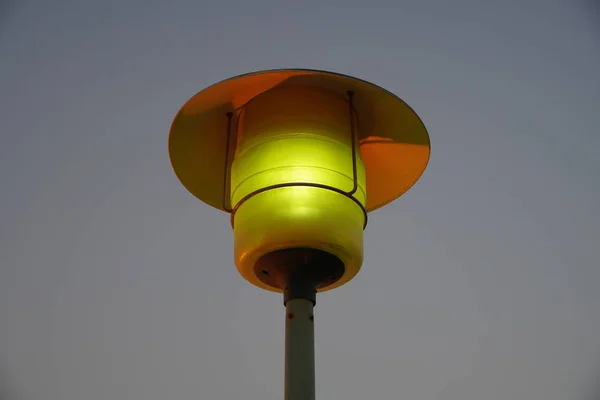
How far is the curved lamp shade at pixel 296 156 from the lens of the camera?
10.8 ft

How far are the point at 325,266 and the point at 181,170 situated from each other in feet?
3.49

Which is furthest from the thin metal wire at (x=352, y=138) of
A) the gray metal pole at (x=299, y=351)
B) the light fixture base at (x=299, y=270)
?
the gray metal pole at (x=299, y=351)

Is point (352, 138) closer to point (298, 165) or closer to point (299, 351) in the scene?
point (298, 165)

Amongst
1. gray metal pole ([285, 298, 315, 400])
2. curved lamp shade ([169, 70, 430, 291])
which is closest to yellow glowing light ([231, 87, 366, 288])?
curved lamp shade ([169, 70, 430, 291])

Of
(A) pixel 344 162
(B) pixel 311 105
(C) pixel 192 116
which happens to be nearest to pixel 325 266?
(A) pixel 344 162

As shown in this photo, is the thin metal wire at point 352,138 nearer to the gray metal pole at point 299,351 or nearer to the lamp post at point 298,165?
the lamp post at point 298,165

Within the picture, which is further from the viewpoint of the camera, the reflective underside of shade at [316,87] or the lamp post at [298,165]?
the reflective underside of shade at [316,87]

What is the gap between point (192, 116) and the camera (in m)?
3.84

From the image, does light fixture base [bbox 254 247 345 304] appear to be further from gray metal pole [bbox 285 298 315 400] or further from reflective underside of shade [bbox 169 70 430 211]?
reflective underside of shade [bbox 169 70 430 211]

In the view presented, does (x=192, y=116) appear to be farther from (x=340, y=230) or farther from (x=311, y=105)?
(x=340, y=230)

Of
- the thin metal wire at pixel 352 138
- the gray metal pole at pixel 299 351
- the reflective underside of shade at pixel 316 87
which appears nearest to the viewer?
the gray metal pole at pixel 299 351

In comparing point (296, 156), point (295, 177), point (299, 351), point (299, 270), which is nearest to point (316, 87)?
point (296, 156)

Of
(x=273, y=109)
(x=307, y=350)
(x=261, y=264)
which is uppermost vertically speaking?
(x=273, y=109)

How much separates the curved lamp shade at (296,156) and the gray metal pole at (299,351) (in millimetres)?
171
